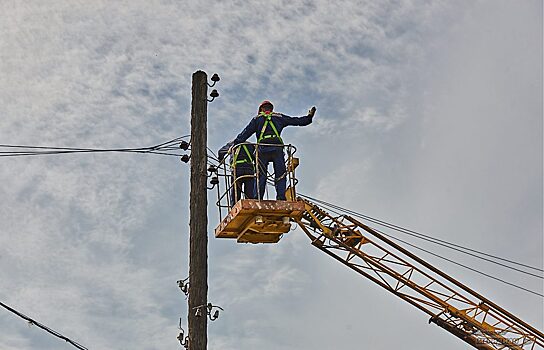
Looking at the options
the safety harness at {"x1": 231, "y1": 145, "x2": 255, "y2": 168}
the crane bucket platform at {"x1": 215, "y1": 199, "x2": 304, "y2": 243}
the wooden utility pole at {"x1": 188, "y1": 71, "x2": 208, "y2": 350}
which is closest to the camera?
the wooden utility pole at {"x1": 188, "y1": 71, "x2": 208, "y2": 350}

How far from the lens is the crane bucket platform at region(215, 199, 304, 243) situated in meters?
13.4

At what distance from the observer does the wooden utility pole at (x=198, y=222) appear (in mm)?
10727

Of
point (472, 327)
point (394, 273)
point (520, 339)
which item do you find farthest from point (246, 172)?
point (520, 339)

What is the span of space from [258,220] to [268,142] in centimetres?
151

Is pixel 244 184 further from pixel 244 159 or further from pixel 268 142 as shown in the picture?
pixel 268 142

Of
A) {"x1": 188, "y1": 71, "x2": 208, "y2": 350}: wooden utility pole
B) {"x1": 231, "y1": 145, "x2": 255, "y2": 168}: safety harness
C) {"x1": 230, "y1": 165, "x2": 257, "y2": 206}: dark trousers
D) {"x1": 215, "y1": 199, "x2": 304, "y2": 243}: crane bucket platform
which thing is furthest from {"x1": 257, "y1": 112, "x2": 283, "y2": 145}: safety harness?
{"x1": 188, "y1": 71, "x2": 208, "y2": 350}: wooden utility pole

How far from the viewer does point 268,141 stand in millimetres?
14094

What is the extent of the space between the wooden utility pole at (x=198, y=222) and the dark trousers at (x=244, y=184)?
2254mm

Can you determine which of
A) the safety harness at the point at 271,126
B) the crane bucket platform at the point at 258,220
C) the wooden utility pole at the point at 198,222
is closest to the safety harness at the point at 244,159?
the safety harness at the point at 271,126

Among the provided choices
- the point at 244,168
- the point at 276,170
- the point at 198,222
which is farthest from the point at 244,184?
the point at 198,222

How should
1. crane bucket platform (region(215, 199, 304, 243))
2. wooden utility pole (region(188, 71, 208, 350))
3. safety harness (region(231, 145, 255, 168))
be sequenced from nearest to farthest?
wooden utility pole (region(188, 71, 208, 350)) < crane bucket platform (region(215, 199, 304, 243)) < safety harness (region(231, 145, 255, 168))

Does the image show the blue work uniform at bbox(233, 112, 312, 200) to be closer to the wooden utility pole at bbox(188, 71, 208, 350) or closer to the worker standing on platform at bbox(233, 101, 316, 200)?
the worker standing on platform at bbox(233, 101, 316, 200)

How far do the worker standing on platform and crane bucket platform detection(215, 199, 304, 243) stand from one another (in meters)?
0.47

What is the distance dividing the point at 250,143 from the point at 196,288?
3580mm
